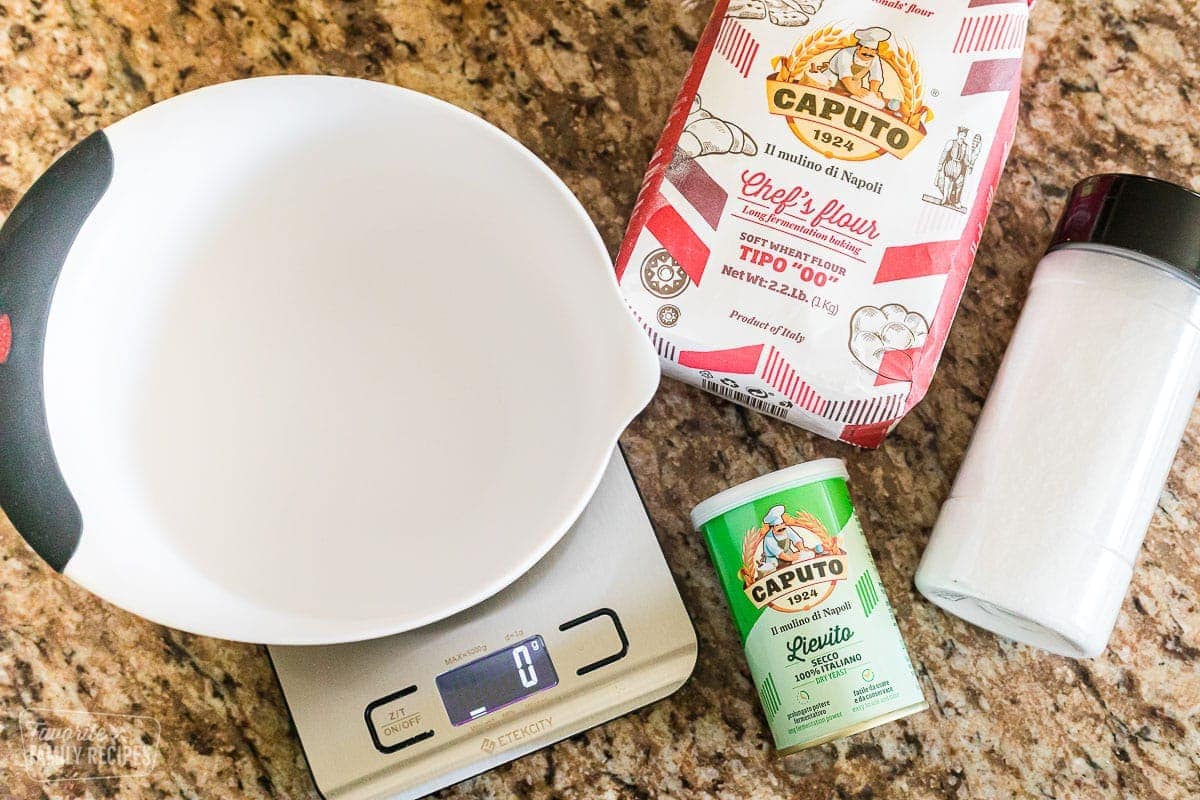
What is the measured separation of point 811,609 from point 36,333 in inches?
20.6

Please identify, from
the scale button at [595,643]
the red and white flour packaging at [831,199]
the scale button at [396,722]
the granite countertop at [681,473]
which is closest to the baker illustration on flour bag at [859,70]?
the red and white flour packaging at [831,199]

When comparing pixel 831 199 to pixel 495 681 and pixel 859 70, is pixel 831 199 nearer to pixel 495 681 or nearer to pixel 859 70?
pixel 859 70

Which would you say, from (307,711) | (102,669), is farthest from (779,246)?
(102,669)

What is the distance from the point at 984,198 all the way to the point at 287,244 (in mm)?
488

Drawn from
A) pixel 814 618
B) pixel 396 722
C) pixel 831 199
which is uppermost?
pixel 831 199

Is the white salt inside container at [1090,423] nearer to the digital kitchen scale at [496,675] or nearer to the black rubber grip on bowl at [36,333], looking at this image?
the digital kitchen scale at [496,675]

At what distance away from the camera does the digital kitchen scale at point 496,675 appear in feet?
2.02

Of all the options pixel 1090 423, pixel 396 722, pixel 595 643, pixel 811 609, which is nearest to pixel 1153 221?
pixel 1090 423

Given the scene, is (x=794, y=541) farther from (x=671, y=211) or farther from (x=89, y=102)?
(x=89, y=102)

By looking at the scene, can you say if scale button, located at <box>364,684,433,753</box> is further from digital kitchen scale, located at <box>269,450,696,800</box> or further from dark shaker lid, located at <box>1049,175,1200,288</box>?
dark shaker lid, located at <box>1049,175,1200,288</box>

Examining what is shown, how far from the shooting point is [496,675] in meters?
0.62

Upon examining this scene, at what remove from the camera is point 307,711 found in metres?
0.62

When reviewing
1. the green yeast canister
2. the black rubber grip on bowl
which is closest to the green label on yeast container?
the green yeast canister

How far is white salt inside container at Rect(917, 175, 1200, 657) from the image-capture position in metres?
0.59
